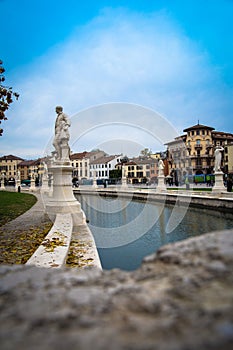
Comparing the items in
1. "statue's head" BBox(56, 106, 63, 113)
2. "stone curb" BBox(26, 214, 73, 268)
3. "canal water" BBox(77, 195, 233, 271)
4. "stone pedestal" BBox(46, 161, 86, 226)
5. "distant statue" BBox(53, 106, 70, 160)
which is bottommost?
"canal water" BBox(77, 195, 233, 271)

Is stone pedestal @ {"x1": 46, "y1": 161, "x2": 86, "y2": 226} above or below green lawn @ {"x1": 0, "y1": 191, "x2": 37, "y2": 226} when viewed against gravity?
above

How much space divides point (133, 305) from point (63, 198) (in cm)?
1013

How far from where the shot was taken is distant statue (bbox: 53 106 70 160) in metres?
11.8

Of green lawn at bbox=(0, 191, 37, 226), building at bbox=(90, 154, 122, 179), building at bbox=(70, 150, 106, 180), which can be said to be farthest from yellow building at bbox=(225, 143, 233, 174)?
green lawn at bbox=(0, 191, 37, 226)

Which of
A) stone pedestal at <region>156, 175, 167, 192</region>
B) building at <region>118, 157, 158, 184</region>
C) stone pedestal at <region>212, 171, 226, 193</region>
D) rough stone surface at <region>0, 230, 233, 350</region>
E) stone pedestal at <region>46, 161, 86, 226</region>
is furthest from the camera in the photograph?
building at <region>118, 157, 158, 184</region>

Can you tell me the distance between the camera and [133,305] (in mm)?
1431

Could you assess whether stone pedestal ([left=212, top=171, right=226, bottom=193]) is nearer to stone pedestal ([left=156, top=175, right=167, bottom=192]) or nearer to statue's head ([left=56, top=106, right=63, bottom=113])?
stone pedestal ([left=156, top=175, right=167, bottom=192])

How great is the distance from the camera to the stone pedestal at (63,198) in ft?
35.1

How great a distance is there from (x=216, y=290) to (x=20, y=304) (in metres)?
1.04

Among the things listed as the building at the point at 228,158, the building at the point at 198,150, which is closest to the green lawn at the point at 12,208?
the building at the point at 198,150

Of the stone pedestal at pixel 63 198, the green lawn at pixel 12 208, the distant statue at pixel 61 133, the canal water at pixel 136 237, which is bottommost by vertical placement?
the canal water at pixel 136 237

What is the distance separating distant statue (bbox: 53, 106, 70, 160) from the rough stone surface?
401 inches

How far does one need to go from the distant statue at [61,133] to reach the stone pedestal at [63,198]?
0.64m

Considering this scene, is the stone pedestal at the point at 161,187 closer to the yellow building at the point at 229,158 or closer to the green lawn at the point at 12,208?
the green lawn at the point at 12,208
